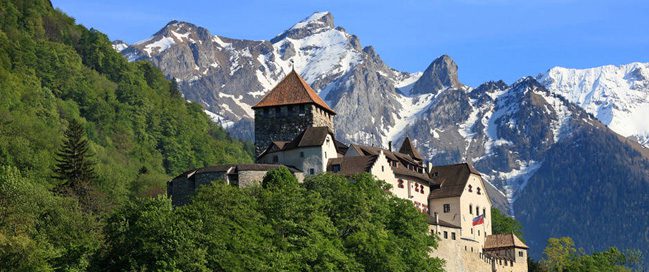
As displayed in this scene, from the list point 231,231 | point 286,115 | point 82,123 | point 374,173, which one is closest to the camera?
point 231,231

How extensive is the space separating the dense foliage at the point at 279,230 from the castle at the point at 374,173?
4.02 m

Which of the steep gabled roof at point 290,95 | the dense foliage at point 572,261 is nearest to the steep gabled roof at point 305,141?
the steep gabled roof at point 290,95

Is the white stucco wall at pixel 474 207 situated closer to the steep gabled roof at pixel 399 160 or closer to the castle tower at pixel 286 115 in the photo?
the steep gabled roof at pixel 399 160

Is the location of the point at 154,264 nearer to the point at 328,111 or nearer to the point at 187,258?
the point at 187,258

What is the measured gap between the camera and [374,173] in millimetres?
98500

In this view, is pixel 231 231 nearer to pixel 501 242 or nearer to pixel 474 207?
pixel 474 207

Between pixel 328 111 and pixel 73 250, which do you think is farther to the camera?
pixel 328 111

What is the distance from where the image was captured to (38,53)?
544 ft

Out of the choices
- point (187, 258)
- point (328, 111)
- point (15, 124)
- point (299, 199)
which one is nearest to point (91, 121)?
point (15, 124)

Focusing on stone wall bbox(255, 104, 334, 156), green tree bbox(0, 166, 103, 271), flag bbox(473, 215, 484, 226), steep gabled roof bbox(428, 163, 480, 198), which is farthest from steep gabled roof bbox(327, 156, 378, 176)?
green tree bbox(0, 166, 103, 271)

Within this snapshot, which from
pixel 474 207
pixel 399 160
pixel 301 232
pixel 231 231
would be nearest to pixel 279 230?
pixel 301 232

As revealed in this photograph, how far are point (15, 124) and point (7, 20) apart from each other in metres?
48.4

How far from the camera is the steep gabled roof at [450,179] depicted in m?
109

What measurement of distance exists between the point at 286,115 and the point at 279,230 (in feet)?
93.2
